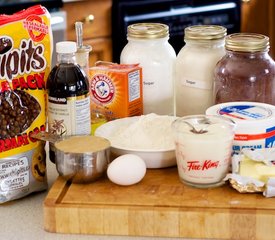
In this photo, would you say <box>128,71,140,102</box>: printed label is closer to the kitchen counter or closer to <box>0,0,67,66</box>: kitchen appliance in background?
the kitchen counter

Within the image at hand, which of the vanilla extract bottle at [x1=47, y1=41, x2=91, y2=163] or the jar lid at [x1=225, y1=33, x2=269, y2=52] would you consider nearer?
the vanilla extract bottle at [x1=47, y1=41, x2=91, y2=163]

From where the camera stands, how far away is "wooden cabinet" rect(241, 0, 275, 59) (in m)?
3.48

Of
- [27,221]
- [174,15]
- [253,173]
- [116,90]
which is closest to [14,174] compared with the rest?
[27,221]

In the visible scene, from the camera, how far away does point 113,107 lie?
4.75ft

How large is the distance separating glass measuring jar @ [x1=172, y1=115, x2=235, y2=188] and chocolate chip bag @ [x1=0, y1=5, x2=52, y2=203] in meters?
0.28

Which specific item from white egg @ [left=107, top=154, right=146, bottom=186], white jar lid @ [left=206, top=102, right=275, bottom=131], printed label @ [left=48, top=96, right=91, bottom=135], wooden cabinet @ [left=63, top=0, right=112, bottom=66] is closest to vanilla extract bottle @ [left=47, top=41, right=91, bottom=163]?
printed label @ [left=48, top=96, right=91, bottom=135]

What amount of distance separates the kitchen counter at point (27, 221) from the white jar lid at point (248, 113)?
28cm

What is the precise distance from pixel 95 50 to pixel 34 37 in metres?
1.85

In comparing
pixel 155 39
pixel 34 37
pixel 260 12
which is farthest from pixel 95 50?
pixel 34 37

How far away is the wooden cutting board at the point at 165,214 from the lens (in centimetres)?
110

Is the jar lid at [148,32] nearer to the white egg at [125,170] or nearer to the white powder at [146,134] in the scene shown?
the white powder at [146,134]

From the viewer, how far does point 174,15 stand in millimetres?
3211

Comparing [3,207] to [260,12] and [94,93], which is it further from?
[260,12]

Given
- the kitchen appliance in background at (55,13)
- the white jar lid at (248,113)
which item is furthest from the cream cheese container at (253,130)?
the kitchen appliance in background at (55,13)
